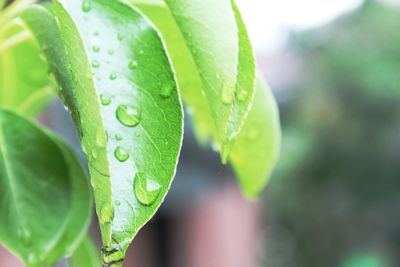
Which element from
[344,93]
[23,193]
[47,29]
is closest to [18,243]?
[23,193]

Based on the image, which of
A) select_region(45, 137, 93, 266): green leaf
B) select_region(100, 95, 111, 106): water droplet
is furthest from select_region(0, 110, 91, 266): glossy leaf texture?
select_region(100, 95, 111, 106): water droplet

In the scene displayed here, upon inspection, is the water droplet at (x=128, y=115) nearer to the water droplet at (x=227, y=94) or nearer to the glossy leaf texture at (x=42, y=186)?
the water droplet at (x=227, y=94)

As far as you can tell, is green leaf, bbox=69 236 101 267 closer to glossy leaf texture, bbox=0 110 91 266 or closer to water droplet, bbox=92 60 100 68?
glossy leaf texture, bbox=0 110 91 266

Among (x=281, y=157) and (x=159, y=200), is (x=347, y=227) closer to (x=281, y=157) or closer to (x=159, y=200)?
(x=281, y=157)

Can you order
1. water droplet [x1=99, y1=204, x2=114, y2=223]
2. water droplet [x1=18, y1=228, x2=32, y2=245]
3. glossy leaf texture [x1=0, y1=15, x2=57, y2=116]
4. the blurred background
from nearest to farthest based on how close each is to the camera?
water droplet [x1=99, y1=204, x2=114, y2=223]
water droplet [x1=18, y1=228, x2=32, y2=245]
glossy leaf texture [x1=0, y1=15, x2=57, y2=116]
the blurred background

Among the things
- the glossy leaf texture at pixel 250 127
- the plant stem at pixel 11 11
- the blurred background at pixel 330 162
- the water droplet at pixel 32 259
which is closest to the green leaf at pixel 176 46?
the glossy leaf texture at pixel 250 127

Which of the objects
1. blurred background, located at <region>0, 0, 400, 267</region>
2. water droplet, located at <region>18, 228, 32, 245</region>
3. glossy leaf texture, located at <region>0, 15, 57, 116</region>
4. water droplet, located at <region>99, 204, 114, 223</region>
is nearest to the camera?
water droplet, located at <region>99, 204, 114, 223</region>
